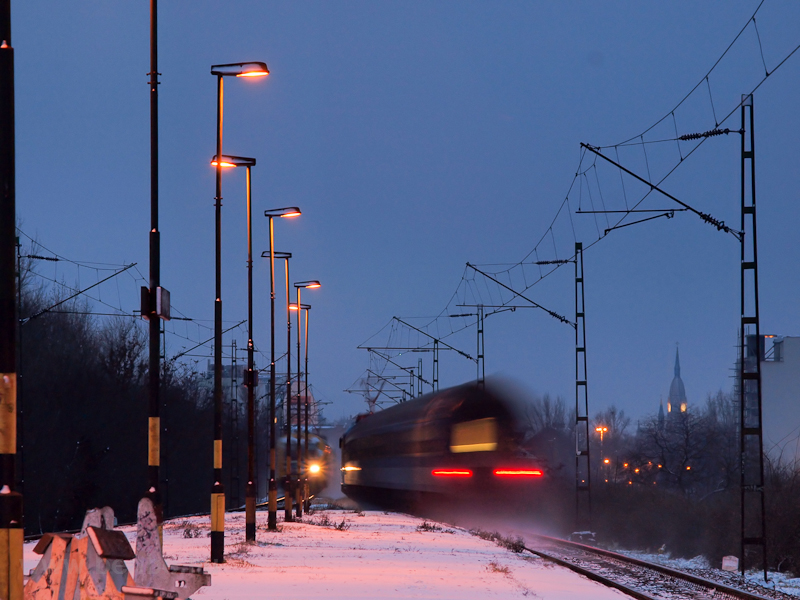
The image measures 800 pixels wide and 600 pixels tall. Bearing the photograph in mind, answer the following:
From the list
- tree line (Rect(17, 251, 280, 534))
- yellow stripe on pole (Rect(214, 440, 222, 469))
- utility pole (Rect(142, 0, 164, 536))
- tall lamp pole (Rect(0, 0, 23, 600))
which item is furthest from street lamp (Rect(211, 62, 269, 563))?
tree line (Rect(17, 251, 280, 534))

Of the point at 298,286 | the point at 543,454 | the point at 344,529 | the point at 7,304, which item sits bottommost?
the point at 344,529

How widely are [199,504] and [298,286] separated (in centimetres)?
3449

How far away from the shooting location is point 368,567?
1827 centimetres

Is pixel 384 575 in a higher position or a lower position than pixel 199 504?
higher

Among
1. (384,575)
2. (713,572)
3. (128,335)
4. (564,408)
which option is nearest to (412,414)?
(713,572)

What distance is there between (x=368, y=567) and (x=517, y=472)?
1238cm

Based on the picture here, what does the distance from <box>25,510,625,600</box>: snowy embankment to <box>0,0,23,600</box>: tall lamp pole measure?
5.16 metres

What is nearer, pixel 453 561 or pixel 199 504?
pixel 453 561

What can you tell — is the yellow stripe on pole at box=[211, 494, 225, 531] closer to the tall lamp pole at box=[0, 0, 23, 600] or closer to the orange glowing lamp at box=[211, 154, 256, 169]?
the orange glowing lamp at box=[211, 154, 256, 169]

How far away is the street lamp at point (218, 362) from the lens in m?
17.8

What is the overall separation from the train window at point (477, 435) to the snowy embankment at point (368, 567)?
2.61m

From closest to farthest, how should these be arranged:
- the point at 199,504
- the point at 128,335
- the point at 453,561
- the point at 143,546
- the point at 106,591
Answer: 1. the point at 106,591
2. the point at 143,546
3. the point at 453,561
4. the point at 128,335
5. the point at 199,504

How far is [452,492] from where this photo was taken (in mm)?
30578

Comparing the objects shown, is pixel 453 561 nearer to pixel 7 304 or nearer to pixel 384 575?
pixel 384 575
